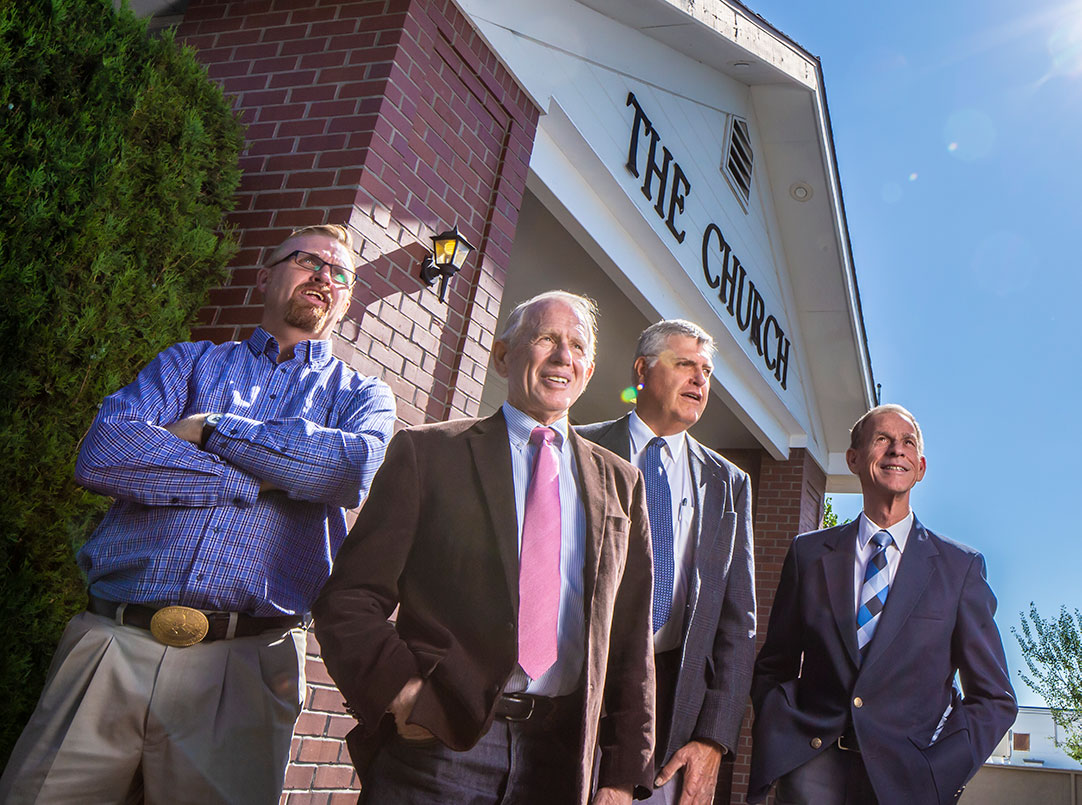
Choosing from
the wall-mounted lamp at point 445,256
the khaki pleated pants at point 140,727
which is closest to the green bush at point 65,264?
the khaki pleated pants at point 140,727

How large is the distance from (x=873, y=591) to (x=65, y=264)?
2.65 metres

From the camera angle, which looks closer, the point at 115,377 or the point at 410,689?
the point at 410,689

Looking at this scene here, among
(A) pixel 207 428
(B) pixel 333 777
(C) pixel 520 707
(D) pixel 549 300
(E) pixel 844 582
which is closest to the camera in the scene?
(C) pixel 520 707

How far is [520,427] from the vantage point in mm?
2189

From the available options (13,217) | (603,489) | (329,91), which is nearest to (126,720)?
(603,489)

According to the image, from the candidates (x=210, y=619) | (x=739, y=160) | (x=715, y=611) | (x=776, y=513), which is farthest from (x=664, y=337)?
(x=776, y=513)

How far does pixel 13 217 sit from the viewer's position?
264cm

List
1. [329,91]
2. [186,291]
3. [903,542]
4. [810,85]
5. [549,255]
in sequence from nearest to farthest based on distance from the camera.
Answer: [903,542]
[186,291]
[329,91]
[549,255]
[810,85]

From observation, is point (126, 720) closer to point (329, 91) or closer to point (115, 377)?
point (115, 377)

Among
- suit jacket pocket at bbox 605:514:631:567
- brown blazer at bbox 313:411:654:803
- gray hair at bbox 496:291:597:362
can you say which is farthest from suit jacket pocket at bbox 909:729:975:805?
gray hair at bbox 496:291:597:362

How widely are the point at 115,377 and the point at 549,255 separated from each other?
3.80m

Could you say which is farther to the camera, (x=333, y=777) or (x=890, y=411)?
(x=333, y=777)

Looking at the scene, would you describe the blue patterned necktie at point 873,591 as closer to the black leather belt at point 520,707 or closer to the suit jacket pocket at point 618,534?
the suit jacket pocket at point 618,534

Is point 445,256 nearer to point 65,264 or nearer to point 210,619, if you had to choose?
point 65,264
